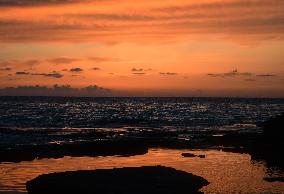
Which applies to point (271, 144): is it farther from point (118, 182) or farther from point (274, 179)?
point (118, 182)

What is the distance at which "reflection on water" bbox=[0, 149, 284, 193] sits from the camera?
2775 cm

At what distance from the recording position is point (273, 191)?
2655 cm

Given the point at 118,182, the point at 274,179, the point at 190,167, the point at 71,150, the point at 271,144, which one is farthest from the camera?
the point at 71,150

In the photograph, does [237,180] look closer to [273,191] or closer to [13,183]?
[273,191]

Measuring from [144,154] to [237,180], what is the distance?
16981 mm

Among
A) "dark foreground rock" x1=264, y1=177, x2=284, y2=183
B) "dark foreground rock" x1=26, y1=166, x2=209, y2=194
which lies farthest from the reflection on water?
"dark foreground rock" x1=26, y1=166, x2=209, y2=194

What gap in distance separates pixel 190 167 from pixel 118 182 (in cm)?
1213

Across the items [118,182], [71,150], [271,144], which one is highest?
[118,182]

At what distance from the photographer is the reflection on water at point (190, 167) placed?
91.0 ft

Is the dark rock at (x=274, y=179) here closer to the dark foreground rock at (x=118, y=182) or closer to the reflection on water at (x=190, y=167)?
the reflection on water at (x=190, y=167)

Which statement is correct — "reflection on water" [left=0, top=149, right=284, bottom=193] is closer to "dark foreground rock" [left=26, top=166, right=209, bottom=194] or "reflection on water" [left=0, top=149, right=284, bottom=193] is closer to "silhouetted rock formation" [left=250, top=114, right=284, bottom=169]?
"dark foreground rock" [left=26, top=166, right=209, bottom=194]

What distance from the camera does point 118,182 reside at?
24844 millimetres

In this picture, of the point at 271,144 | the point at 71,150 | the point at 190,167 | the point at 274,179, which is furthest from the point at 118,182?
the point at 271,144

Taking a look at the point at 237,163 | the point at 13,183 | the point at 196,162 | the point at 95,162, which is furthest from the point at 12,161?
the point at 237,163
